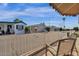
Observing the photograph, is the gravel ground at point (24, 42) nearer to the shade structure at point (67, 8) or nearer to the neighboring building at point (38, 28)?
the neighboring building at point (38, 28)

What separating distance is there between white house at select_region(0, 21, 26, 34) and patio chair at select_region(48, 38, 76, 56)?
0.49 metres

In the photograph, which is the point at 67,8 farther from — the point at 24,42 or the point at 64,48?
the point at 24,42

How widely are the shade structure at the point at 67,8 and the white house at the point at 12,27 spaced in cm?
51

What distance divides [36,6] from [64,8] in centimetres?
38

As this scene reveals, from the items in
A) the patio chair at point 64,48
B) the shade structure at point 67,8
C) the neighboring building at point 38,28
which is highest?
the shade structure at point 67,8

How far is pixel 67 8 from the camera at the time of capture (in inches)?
131

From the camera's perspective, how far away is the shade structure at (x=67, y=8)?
322cm

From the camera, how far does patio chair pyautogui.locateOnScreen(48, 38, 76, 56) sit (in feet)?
11.0

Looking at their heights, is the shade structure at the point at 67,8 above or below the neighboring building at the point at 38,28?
above

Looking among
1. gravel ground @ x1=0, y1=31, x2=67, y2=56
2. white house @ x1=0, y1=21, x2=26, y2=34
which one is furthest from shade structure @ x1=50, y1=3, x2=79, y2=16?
white house @ x1=0, y1=21, x2=26, y2=34

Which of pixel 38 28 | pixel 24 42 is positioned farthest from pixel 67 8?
pixel 24 42

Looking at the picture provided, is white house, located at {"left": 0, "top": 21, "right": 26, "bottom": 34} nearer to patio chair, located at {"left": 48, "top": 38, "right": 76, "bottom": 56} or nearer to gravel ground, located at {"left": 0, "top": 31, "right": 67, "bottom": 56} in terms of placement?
gravel ground, located at {"left": 0, "top": 31, "right": 67, "bottom": 56}

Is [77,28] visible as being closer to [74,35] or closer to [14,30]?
[74,35]

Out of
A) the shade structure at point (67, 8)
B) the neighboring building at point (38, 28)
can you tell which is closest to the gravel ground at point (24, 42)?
the neighboring building at point (38, 28)
